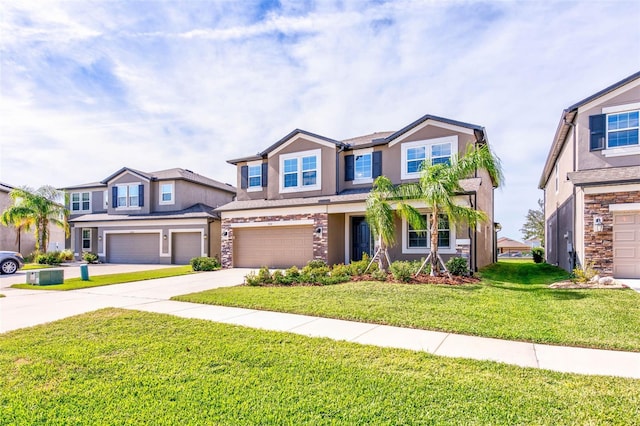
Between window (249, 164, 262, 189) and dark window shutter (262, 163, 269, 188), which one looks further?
window (249, 164, 262, 189)

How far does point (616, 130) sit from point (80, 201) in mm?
33055

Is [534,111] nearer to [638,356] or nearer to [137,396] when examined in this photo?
[638,356]

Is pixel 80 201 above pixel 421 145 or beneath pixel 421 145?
beneath

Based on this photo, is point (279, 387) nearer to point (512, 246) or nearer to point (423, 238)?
point (423, 238)

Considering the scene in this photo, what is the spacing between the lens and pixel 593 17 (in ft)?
31.3

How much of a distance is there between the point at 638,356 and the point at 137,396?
6287 millimetres

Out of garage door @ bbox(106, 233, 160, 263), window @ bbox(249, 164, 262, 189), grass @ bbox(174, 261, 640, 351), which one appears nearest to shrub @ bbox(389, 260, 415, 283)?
grass @ bbox(174, 261, 640, 351)

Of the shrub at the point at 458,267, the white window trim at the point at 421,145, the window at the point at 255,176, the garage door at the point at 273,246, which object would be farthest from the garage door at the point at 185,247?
the shrub at the point at 458,267

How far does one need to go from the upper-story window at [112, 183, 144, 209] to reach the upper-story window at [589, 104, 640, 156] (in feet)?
80.9

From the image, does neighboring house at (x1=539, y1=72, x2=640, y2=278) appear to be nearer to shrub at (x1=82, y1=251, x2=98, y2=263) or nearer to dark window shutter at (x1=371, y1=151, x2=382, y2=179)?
dark window shutter at (x1=371, y1=151, x2=382, y2=179)

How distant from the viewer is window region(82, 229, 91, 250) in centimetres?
2594

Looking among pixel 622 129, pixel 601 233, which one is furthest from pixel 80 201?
pixel 622 129

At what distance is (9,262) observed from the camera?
16547 millimetres

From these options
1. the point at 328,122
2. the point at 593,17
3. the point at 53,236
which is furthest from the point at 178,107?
the point at 53,236
